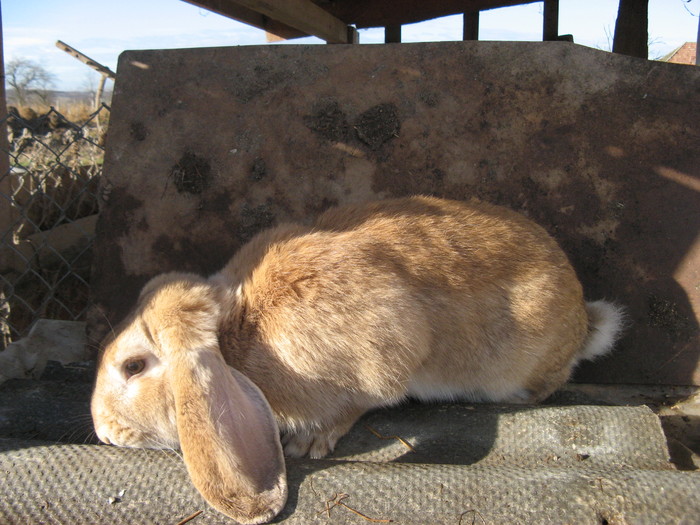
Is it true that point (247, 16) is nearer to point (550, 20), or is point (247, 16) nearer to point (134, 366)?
point (550, 20)

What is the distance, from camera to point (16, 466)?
183 centimetres

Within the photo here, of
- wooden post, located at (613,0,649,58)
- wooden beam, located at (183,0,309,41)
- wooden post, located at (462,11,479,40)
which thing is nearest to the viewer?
wooden beam, located at (183,0,309,41)

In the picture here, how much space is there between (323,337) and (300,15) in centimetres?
314

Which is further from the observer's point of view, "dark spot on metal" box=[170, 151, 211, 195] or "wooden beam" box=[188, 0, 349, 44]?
"wooden beam" box=[188, 0, 349, 44]

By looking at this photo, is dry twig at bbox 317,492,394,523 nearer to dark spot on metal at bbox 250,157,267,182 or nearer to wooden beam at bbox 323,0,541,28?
dark spot on metal at bbox 250,157,267,182

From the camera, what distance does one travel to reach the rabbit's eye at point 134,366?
2.04 m

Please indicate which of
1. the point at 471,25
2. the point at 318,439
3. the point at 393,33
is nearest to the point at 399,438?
the point at 318,439

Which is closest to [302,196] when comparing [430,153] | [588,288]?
[430,153]

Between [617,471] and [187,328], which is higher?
[187,328]

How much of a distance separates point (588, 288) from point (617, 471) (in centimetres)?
126

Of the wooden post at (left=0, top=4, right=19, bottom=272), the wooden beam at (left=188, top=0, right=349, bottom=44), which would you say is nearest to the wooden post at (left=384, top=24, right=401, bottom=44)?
the wooden beam at (left=188, top=0, right=349, bottom=44)

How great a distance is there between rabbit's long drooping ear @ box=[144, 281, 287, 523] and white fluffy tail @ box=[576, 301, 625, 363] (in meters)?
1.50

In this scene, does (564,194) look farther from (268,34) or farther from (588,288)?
(268,34)

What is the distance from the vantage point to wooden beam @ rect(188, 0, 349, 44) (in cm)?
377
